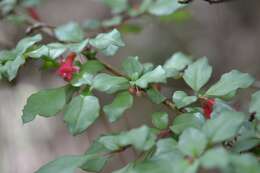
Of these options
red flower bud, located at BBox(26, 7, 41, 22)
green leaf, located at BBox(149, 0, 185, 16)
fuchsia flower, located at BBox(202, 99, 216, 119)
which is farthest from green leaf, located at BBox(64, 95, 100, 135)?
red flower bud, located at BBox(26, 7, 41, 22)

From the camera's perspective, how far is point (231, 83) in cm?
85

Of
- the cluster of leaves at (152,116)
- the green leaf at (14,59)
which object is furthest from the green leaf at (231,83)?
the green leaf at (14,59)

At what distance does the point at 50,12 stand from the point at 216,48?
102cm

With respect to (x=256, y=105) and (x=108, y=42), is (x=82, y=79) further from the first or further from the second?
(x=256, y=105)

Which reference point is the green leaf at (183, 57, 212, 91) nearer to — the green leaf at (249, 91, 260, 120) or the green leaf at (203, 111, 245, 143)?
the green leaf at (249, 91, 260, 120)

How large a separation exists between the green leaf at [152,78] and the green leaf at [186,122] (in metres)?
0.07

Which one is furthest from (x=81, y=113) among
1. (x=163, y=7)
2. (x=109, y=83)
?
(x=163, y=7)

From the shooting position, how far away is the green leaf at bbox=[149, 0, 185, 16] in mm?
1285

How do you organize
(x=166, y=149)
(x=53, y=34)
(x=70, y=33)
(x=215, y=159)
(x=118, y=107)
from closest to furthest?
(x=215, y=159)
(x=166, y=149)
(x=118, y=107)
(x=70, y=33)
(x=53, y=34)

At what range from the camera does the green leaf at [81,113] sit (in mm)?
806

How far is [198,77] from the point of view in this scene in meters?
0.90

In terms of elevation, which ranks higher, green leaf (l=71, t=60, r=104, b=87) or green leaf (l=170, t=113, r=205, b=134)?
green leaf (l=71, t=60, r=104, b=87)

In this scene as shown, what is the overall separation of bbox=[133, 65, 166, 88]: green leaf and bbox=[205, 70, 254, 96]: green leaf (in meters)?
0.11

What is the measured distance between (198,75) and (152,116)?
0.13m
